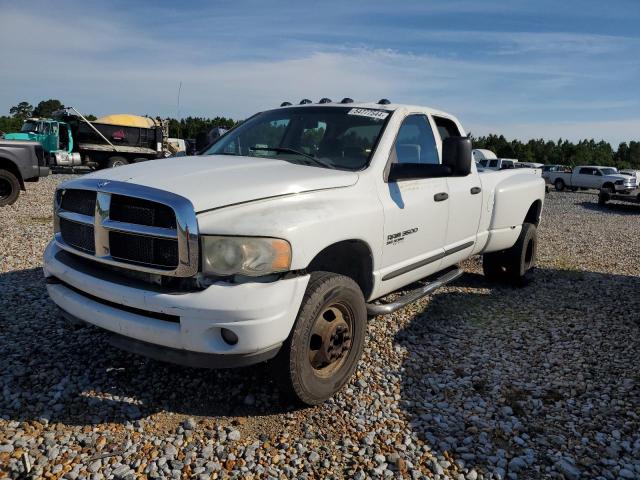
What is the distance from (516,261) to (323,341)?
3.79 meters

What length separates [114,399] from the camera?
10.1 ft

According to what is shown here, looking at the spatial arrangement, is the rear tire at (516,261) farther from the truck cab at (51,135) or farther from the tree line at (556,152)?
the tree line at (556,152)

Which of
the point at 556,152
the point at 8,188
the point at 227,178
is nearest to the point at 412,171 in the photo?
the point at 227,178

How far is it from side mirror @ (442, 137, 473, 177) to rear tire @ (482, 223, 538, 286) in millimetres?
2689

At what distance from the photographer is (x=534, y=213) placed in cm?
640

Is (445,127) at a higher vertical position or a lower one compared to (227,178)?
higher

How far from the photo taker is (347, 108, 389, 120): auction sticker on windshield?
3947 millimetres

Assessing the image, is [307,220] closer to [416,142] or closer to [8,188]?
[416,142]

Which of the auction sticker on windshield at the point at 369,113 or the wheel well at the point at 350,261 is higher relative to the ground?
the auction sticker on windshield at the point at 369,113

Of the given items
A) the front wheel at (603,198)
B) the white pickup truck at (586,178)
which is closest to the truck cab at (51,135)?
the front wheel at (603,198)

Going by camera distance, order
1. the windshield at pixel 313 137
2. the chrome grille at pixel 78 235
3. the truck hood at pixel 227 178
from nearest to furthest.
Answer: the truck hood at pixel 227 178 → the chrome grille at pixel 78 235 → the windshield at pixel 313 137

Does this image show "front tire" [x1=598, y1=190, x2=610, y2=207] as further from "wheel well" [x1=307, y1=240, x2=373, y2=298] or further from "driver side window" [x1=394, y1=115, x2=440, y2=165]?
A: "wheel well" [x1=307, y1=240, x2=373, y2=298]

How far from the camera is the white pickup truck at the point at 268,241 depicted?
2.54 m

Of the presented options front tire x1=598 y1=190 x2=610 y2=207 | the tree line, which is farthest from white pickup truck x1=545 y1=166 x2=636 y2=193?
the tree line
